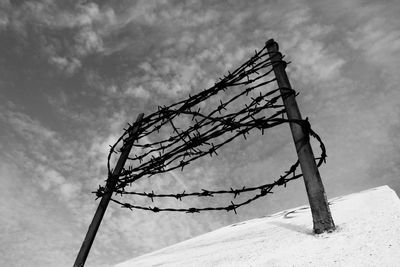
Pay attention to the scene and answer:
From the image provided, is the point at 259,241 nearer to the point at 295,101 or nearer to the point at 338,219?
the point at 338,219

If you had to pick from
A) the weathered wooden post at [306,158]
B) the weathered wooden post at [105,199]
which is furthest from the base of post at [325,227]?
the weathered wooden post at [105,199]

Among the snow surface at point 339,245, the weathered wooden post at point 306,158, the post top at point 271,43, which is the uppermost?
the post top at point 271,43

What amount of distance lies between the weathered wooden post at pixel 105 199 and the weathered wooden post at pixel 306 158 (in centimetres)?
177

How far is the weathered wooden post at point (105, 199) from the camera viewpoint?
10.3ft

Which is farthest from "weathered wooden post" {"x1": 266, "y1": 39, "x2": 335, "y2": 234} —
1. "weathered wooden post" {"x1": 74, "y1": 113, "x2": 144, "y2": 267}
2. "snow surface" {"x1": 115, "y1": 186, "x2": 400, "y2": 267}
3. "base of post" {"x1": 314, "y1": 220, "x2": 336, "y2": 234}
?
"weathered wooden post" {"x1": 74, "y1": 113, "x2": 144, "y2": 267}

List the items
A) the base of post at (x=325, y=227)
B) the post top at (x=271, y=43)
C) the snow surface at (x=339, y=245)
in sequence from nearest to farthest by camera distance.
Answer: the snow surface at (x=339, y=245) → the base of post at (x=325, y=227) → the post top at (x=271, y=43)

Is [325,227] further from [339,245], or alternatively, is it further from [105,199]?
[105,199]

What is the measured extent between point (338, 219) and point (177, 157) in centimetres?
170

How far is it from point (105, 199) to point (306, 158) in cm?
216

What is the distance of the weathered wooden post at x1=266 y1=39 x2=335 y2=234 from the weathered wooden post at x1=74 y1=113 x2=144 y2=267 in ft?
5.82

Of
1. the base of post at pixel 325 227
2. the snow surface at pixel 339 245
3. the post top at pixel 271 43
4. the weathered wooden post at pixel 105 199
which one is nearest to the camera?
the snow surface at pixel 339 245

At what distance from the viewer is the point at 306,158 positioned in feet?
8.87

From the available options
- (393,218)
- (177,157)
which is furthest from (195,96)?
(393,218)

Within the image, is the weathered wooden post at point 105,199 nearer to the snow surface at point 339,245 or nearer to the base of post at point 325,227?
the snow surface at point 339,245
